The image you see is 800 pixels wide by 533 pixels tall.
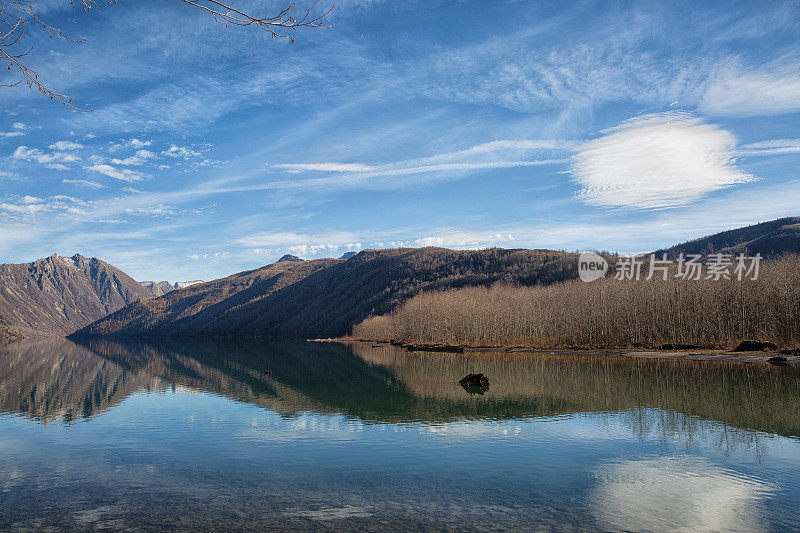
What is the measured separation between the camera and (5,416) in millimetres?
37250

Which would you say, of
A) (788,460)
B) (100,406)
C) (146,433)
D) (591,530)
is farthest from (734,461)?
(100,406)

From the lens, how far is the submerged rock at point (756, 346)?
212ft

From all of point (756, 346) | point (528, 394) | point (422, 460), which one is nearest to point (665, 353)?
point (756, 346)

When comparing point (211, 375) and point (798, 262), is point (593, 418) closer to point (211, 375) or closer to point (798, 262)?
point (211, 375)

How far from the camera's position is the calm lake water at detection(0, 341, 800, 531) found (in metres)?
14.7

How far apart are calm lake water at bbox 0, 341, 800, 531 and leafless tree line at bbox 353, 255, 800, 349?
1275 inches

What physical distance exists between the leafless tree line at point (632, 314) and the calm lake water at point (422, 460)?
→ 32.4 metres

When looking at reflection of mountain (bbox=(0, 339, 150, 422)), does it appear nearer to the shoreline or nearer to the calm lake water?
the calm lake water

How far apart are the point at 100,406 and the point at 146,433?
55.2ft

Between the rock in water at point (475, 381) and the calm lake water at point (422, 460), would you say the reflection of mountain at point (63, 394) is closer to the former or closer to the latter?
the calm lake water at point (422, 460)

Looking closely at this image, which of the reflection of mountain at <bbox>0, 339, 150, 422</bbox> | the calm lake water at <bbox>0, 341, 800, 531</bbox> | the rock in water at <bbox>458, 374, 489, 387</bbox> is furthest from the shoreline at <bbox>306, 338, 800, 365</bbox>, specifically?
the reflection of mountain at <bbox>0, 339, 150, 422</bbox>

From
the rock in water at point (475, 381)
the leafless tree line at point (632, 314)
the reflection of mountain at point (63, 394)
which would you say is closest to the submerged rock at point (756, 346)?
the leafless tree line at point (632, 314)

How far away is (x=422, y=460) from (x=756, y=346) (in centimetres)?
6198

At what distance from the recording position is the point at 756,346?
213 feet
